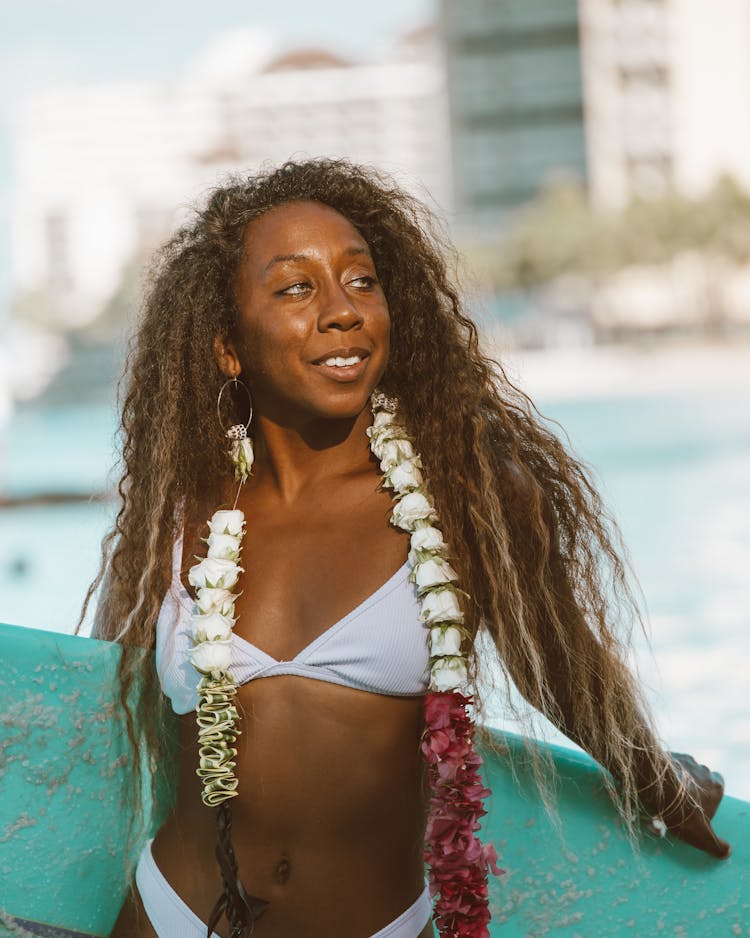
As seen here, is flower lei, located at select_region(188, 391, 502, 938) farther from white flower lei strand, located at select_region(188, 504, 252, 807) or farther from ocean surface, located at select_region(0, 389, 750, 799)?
ocean surface, located at select_region(0, 389, 750, 799)

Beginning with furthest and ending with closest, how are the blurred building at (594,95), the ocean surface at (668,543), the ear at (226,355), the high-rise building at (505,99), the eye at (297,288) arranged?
the high-rise building at (505,99)
the blurred building at (594,95)
the ocean surface at (668,543)
the ear at (226,355)
the eye at (297,288)

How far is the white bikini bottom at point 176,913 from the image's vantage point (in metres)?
1.77

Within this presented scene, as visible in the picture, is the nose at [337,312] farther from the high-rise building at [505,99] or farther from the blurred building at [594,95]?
the high-rise building at [505,99]

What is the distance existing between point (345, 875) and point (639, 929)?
1.98 ft

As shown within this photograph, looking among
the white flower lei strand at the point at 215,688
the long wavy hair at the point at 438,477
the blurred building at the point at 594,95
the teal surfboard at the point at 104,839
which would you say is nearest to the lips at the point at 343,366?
the long wavy hair at the point at 438,477

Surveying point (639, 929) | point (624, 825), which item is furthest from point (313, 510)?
point (639, 929)

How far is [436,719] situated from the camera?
174 cm

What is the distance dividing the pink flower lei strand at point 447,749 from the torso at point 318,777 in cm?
4

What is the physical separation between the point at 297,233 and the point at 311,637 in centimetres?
55

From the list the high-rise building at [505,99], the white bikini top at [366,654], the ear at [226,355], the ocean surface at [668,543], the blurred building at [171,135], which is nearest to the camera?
the white bikini top at [366,654]

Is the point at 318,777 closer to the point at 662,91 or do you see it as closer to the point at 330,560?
the point at 330,560

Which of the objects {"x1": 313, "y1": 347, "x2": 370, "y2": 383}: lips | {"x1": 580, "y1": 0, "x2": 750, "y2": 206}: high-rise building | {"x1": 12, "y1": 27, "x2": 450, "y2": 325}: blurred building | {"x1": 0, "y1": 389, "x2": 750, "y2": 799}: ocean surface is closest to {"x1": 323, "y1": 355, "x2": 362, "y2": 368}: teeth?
{"x1": 313, "y1": 347, "x2": 370, "y2": 383}: lips

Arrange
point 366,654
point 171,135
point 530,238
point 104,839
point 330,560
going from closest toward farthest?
1. point 366,654
2. point 330,560
3. point 104,839
4. point 530,238
5. point 171,135

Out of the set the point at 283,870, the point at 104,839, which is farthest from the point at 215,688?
the point at 104,839
